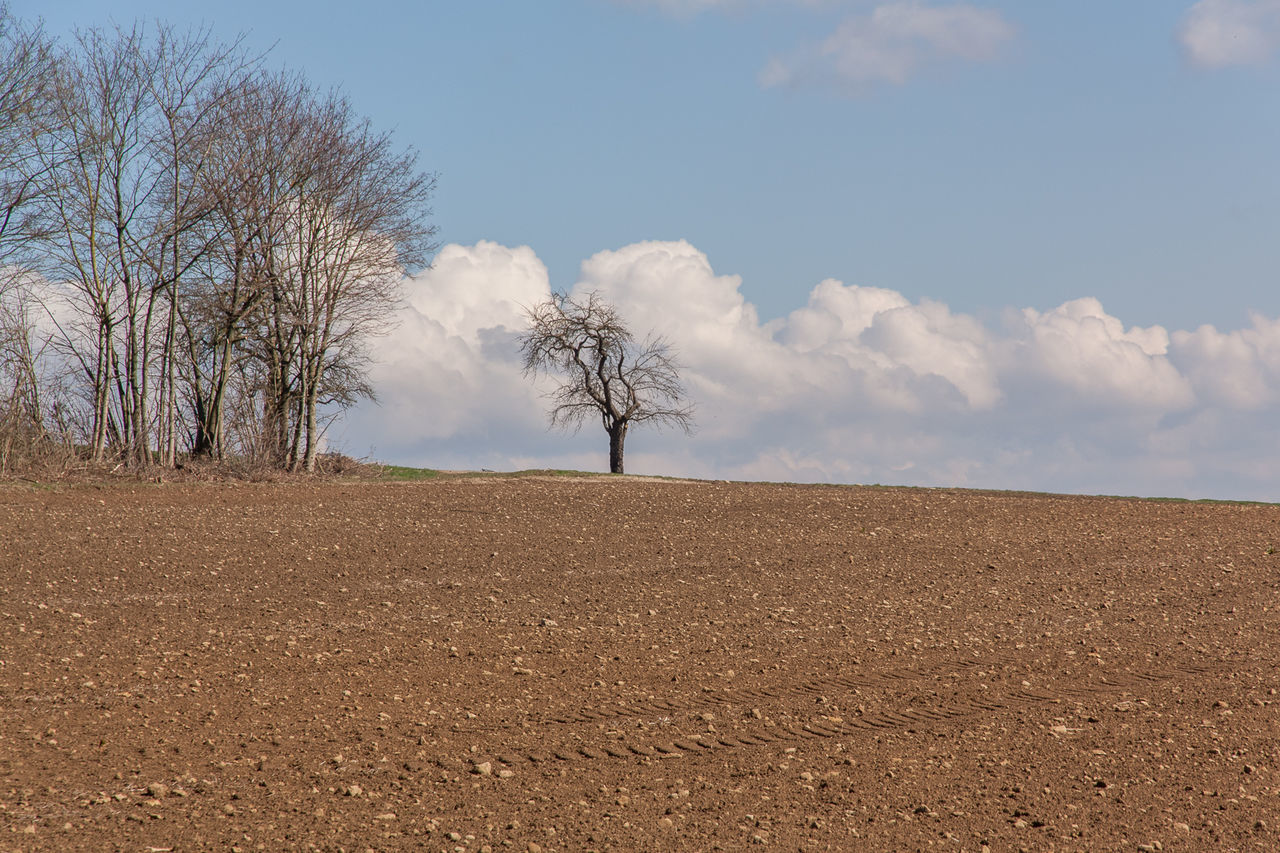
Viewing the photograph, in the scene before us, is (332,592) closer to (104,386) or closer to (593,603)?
(593,603)

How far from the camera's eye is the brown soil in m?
5.09

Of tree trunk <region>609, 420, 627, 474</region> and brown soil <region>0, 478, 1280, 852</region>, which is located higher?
tree trunk <region>609, 420, 627, 474</region>

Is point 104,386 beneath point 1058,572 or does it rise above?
above

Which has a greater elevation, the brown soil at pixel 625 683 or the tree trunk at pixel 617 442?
the tree trunk at pixel 617 442

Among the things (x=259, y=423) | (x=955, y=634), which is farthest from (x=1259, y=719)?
(x=259, y=423)

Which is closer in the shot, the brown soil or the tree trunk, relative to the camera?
the brown soil

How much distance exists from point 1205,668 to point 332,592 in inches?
284

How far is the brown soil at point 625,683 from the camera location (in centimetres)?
509

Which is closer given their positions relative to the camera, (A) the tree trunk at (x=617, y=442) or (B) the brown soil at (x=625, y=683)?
(B) the brown soil at (x=625, y=683)

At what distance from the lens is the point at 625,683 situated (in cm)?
724

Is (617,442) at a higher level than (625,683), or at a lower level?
higher

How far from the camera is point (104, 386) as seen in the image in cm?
1794

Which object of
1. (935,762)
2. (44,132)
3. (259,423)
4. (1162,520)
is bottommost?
(935,762)

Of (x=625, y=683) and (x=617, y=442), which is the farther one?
(x=617, y=442)
